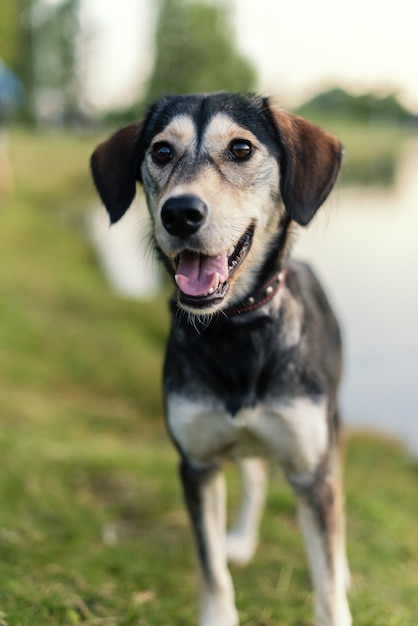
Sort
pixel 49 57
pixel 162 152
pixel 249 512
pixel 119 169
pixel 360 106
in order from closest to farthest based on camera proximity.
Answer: pixel 162 152 → pixel 119 169 → pixel 249 512 → pixel 49 57 → pixel 360 106

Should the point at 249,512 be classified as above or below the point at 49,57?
above

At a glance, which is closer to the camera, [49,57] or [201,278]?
[201,278]

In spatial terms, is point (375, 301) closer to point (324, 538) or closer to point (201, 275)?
point (324, 538)

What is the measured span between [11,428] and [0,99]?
739 inches

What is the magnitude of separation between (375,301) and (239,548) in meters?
9.31

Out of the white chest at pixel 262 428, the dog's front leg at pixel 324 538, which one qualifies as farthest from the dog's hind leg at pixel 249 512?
the white chest at pixel 262 428

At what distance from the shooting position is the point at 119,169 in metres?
3.95

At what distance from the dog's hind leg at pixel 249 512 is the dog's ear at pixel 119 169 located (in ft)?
6.18

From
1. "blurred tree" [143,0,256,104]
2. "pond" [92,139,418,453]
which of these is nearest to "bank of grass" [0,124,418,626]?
"pond" [92,139,418,453]

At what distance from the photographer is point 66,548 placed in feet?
14.9

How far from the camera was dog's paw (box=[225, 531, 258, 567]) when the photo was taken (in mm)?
4695

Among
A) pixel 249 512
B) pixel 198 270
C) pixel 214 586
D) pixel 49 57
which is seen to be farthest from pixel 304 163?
pixel 49 57

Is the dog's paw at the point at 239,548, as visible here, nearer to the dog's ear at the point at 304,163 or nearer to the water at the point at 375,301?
the water at the point at 375,301

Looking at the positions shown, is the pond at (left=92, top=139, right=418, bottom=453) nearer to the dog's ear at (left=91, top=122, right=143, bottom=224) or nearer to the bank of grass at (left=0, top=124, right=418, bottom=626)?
the dog's ear at (left=91, top=122, right=143, bottom=224)
